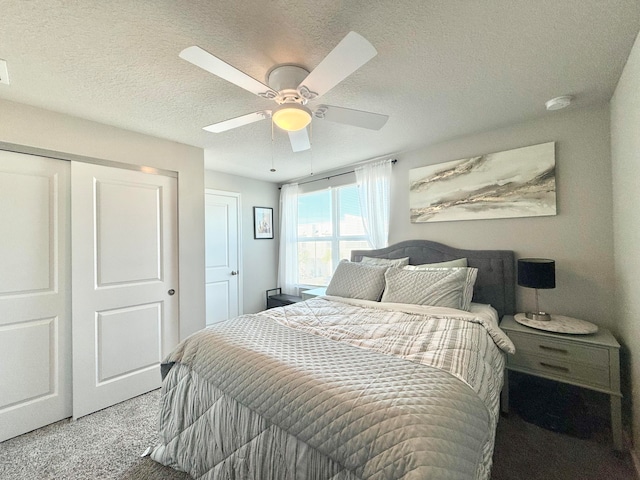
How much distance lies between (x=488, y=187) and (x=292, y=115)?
203 centimetres

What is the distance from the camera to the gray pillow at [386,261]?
2.78m

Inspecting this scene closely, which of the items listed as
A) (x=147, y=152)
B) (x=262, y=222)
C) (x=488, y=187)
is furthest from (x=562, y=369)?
(x=262, y=222)

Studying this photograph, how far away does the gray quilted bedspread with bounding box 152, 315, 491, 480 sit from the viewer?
819 mm

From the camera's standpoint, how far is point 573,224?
2148mm

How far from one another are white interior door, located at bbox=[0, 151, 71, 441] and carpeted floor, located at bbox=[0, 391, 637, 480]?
0.74ft

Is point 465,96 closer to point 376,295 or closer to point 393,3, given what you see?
point 393,3

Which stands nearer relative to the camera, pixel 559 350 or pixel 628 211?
pixel 628 211

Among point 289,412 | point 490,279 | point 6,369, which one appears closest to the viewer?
point 289,412

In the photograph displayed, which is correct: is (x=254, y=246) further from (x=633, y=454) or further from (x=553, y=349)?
(x=633, y=454)

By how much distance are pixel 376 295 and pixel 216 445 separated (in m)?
1.65

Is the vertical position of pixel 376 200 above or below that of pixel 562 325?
above

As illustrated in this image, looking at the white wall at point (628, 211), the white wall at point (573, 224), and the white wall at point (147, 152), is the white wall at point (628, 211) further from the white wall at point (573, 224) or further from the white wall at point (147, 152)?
the white wall at point (147, 152)

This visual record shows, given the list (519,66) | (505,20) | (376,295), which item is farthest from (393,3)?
(376,295)

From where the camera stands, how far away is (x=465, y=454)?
2.72 feet
